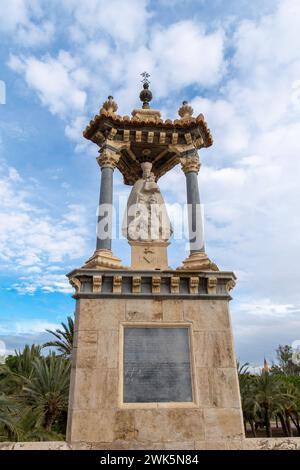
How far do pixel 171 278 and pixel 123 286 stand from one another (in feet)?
3.75

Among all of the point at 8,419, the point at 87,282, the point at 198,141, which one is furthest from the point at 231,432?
the point at 8,419

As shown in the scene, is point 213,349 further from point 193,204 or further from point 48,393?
point 48,393

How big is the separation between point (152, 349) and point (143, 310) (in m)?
0.88

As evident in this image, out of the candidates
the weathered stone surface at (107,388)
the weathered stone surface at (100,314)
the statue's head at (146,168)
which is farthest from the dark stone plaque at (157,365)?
the statue's head at (146,168)

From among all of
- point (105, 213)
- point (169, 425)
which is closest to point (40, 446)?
point (169, 425)

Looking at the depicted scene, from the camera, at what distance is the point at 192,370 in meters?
Result: 7.87

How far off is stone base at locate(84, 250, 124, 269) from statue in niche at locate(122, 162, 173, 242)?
3.67 ft

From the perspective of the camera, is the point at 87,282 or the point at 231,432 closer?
the point at 231,432

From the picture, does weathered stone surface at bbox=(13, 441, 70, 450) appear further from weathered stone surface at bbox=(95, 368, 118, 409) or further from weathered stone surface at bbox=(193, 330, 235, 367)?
weathered stone surface at bbox=(193, 330, 235, 367)

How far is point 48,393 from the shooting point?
901 inches

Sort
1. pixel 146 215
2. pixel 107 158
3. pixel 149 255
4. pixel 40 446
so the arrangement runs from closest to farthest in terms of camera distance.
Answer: pixel 40 446 < pixel 149 255 < pixel 107 158 < pixel 146 215

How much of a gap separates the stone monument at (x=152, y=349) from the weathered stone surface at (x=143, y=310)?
0.02m

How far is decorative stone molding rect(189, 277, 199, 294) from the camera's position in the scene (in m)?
8.47
